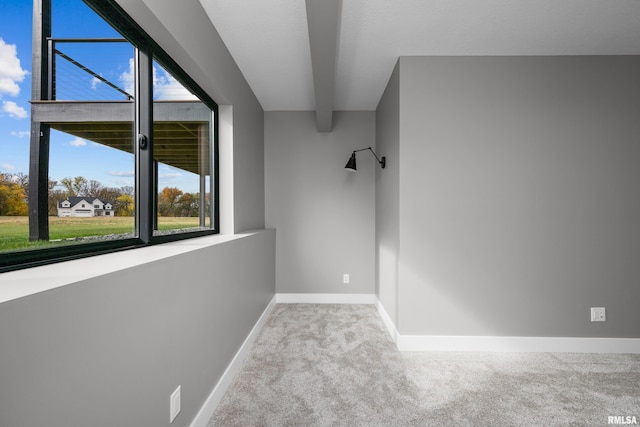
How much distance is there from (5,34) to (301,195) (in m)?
3.01

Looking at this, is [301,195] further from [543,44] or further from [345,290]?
[543,44]

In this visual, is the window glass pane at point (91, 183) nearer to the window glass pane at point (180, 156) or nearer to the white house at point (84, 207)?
the white house at point (84, 207)

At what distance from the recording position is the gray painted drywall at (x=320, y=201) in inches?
146

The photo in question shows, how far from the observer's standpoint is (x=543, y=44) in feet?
7.54

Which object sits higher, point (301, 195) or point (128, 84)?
point (128, 84)

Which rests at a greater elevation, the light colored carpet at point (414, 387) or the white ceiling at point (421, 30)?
the white ceiling at point (421, 30)

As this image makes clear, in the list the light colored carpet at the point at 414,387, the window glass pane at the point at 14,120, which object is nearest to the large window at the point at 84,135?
the window glass pane at the point at 14,120

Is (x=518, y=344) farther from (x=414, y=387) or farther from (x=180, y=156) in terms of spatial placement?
(x=180, y=156)

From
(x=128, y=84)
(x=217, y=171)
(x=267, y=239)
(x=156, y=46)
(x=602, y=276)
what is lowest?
(x=602, y=276)

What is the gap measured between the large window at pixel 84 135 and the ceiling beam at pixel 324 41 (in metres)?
0.88

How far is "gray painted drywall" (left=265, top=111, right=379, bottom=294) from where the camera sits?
371 centimetres

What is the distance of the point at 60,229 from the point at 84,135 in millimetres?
372

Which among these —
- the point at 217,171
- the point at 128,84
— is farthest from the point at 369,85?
the point at 128,84

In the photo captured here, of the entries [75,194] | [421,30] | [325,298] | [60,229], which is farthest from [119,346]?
[325,298]
